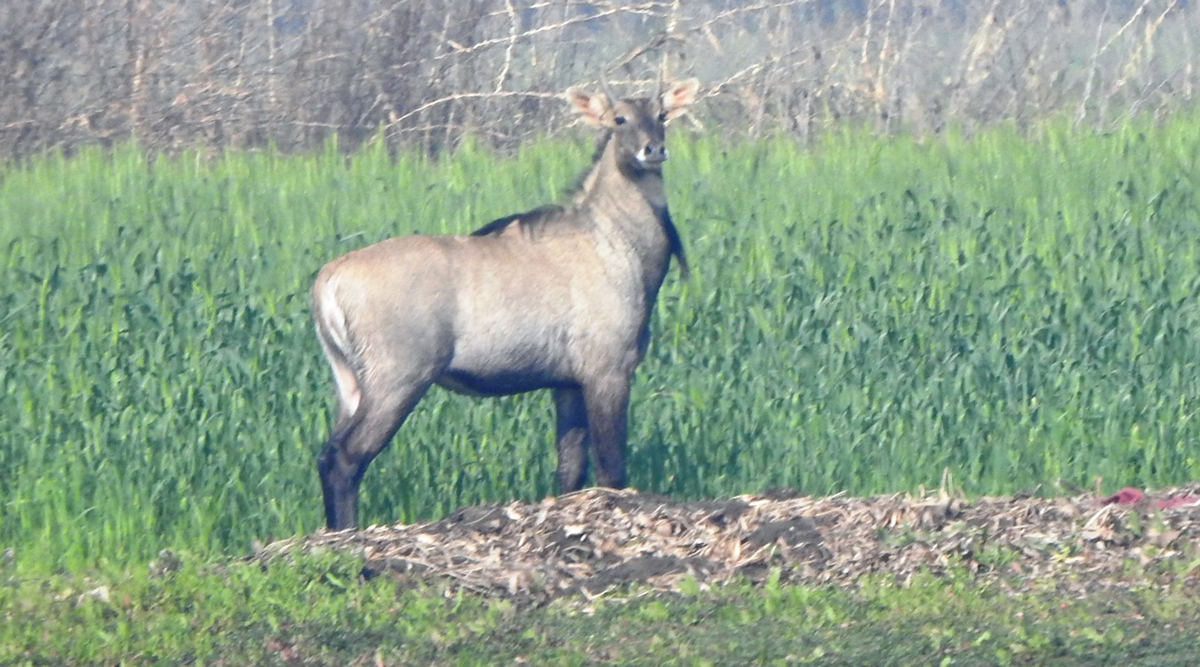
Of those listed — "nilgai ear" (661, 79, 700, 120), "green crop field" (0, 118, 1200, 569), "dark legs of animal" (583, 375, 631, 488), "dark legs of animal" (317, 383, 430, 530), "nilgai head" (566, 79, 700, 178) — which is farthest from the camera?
"nilgai ear" (661, 79, 700, 120)

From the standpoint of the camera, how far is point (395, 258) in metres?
7.36

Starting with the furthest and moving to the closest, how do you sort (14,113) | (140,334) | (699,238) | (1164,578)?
(14,113) → (699,238) → (140,334) → (1164,578)

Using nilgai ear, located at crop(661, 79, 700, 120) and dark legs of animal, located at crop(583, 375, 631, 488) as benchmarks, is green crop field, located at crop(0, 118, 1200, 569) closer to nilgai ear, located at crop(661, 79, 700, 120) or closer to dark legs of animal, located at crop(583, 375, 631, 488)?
dark legs of animal, located at crop(583, 375, 631, 488)

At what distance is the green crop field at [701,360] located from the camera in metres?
7.98

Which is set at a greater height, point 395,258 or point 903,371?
point 395,258

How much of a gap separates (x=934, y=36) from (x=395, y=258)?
11.3 m

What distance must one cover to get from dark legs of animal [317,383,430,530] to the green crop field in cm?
45

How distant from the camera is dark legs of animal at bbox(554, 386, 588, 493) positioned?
7.91 meters

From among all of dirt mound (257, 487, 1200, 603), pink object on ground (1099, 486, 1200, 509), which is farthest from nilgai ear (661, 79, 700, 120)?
pink object on ground (1099, 486, 1200, 509)

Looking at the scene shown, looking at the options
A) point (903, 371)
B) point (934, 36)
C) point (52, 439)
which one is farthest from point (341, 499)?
point (934, 36)

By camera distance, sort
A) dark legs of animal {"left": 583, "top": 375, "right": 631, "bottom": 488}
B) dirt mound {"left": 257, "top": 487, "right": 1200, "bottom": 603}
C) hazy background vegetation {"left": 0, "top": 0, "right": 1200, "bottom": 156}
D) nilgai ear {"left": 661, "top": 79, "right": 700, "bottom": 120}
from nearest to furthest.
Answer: dirt mound {"left": 257, "top": 487, "right": 1200, "bottom": 603} < dark legs of animal {"left": 583, "top": 375, "right": 631, "bottom": 488} < nilgai ear {"left": 661, "top": 79, "right": 700, "bottom": 120} < hazy background vegetation {"left": 0, "top": 0, "right": 1200, "bottom": 156}

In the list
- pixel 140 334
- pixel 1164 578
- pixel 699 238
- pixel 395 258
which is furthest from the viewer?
pixel 699 238

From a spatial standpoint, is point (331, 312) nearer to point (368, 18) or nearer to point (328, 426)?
point (328, 426)

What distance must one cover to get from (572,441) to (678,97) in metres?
1.74
